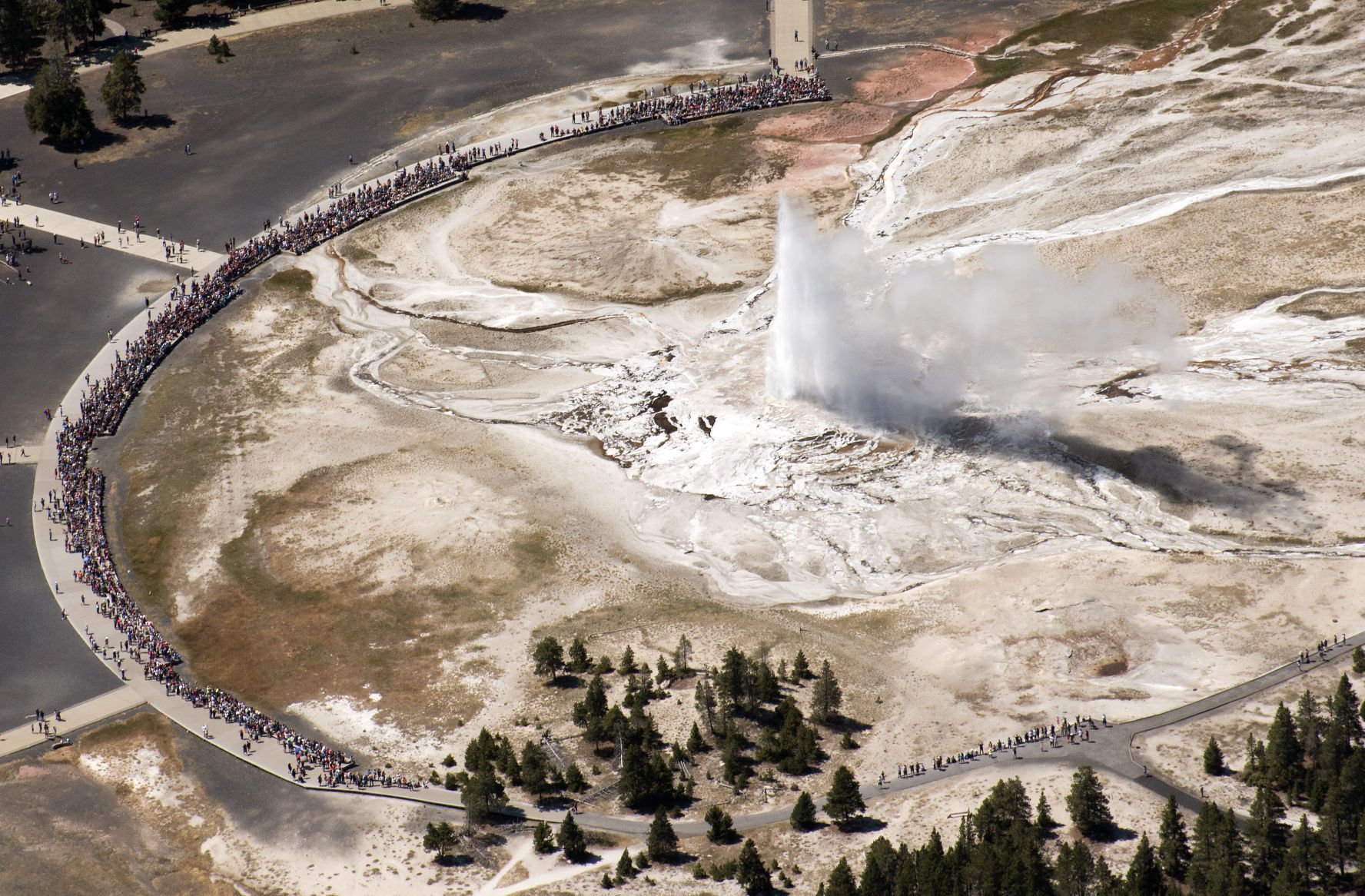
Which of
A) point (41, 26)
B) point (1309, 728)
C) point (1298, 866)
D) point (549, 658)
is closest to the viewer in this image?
point (1298, 866)

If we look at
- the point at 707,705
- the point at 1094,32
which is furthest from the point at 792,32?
the point at 707,705

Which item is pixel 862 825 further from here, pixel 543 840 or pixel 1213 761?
pixel 1213 761

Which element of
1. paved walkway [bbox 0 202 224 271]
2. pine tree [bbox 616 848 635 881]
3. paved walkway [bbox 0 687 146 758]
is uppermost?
paved walkway [bbox 0 202 224 271]

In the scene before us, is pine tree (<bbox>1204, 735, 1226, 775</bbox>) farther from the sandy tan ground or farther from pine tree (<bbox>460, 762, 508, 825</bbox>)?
pine tree (<bbox>460, 762, 508, 825</bbox>)

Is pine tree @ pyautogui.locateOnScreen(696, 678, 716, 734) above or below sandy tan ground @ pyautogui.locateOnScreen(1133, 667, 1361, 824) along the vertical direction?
above

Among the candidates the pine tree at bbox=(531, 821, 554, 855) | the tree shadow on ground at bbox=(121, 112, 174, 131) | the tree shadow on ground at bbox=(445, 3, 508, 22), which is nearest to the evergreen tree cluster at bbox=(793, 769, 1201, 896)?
the pine tree at bbox=(531, 821, 554, 855)

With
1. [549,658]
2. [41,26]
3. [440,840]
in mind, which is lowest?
[440,840]

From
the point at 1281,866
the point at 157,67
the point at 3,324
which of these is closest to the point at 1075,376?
the point at 1281,866
